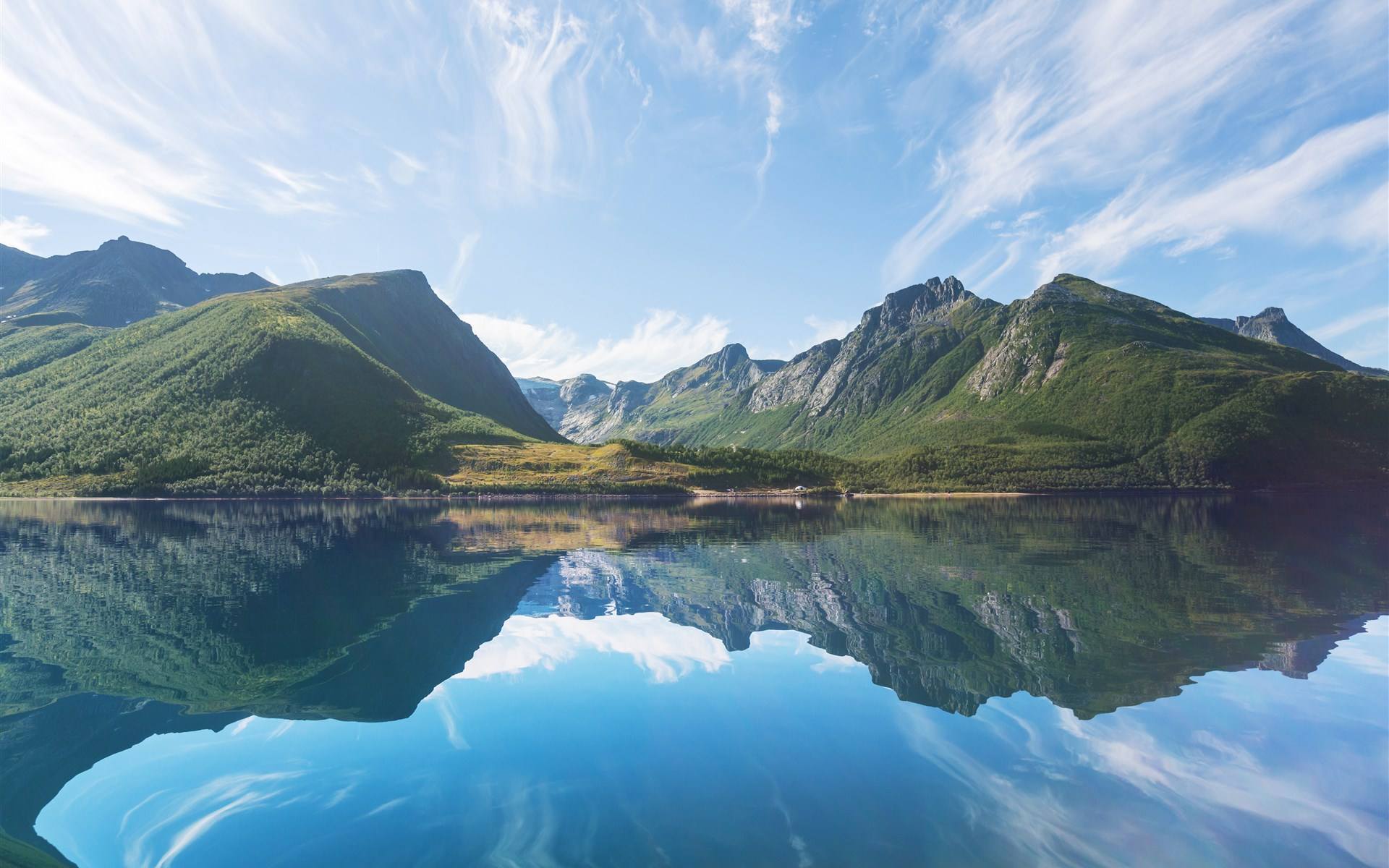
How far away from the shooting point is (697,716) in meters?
27.9

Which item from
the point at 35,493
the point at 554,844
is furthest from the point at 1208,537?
the point at 35,493

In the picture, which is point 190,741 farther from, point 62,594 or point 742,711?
point 62,594

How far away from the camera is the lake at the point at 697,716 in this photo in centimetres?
1839

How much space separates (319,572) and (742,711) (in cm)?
5249

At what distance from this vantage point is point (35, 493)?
184250 mm

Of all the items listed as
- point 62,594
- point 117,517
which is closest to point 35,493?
point 117,517

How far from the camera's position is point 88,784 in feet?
70.1

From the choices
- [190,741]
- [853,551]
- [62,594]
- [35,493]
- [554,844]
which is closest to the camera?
[554,844]

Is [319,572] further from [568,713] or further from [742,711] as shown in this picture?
[742,711]

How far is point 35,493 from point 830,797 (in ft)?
819

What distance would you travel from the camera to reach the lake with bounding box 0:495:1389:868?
60.3 ft

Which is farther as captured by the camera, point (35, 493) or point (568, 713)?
point (35, 493)

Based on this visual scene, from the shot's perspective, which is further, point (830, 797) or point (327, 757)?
point (327, 757)

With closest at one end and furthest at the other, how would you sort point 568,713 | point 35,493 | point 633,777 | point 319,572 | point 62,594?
point 633,777 < point 568,713 < point 62,594 < point 319,572 < point 35,493
